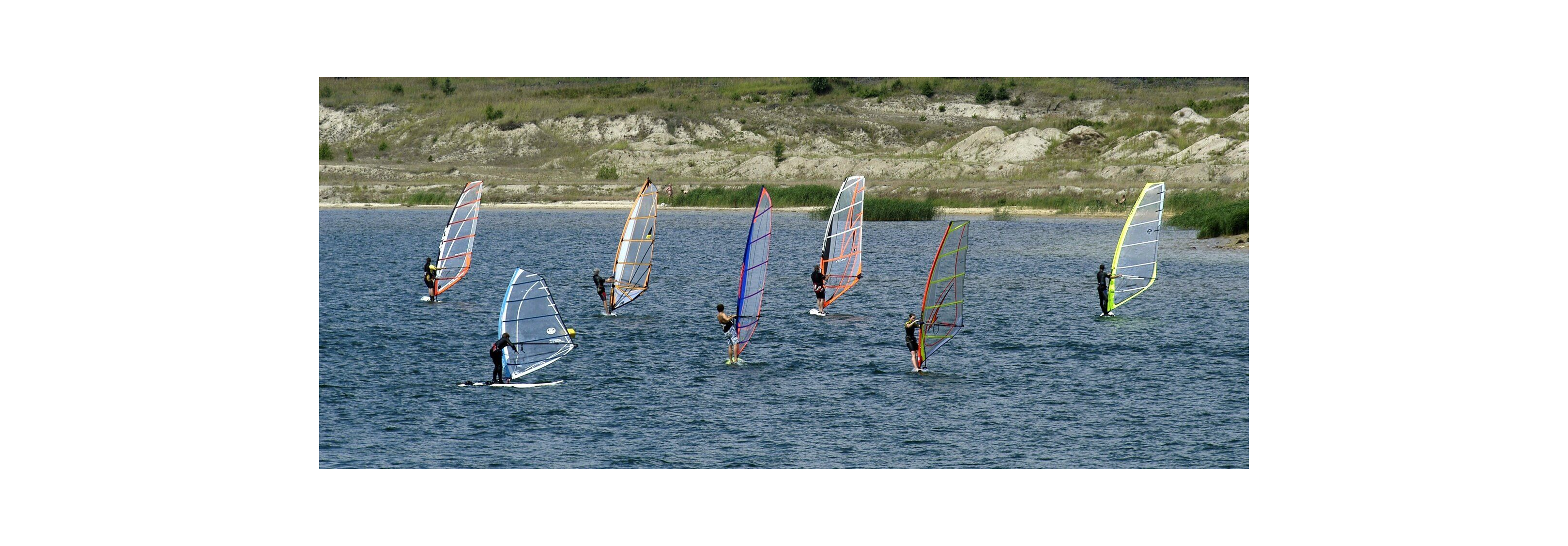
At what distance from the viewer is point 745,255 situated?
26.3 meters

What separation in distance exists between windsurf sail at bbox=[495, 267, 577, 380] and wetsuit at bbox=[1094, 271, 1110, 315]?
1370 centimetres

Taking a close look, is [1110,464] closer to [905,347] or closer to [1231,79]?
[905,347]

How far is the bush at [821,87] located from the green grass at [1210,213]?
98.4 ft

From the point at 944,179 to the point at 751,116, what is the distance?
17.1 m

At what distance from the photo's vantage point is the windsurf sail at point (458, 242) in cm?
3744

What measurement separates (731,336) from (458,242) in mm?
13479

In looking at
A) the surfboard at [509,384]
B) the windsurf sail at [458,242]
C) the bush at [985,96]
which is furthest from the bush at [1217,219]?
the surfboard at [509,384]

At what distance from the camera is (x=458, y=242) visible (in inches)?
1558

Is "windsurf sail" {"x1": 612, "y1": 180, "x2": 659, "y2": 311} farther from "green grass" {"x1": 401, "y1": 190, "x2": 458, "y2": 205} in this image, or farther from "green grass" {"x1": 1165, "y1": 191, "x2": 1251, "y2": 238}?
"green grass" {"x1": 401, "y1": 190, "x2": 458, "y2": 205}

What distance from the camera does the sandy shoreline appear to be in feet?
222

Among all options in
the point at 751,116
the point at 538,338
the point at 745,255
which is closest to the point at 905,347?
the point at 745,255

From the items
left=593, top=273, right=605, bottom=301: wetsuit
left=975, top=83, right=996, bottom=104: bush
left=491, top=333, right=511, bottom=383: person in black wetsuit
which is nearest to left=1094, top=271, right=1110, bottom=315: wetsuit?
left=593, top=273, right=605, bottom=301: wetsuit

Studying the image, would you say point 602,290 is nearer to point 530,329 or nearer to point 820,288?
point 820,288

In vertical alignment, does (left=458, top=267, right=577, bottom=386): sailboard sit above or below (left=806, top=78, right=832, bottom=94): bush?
below
